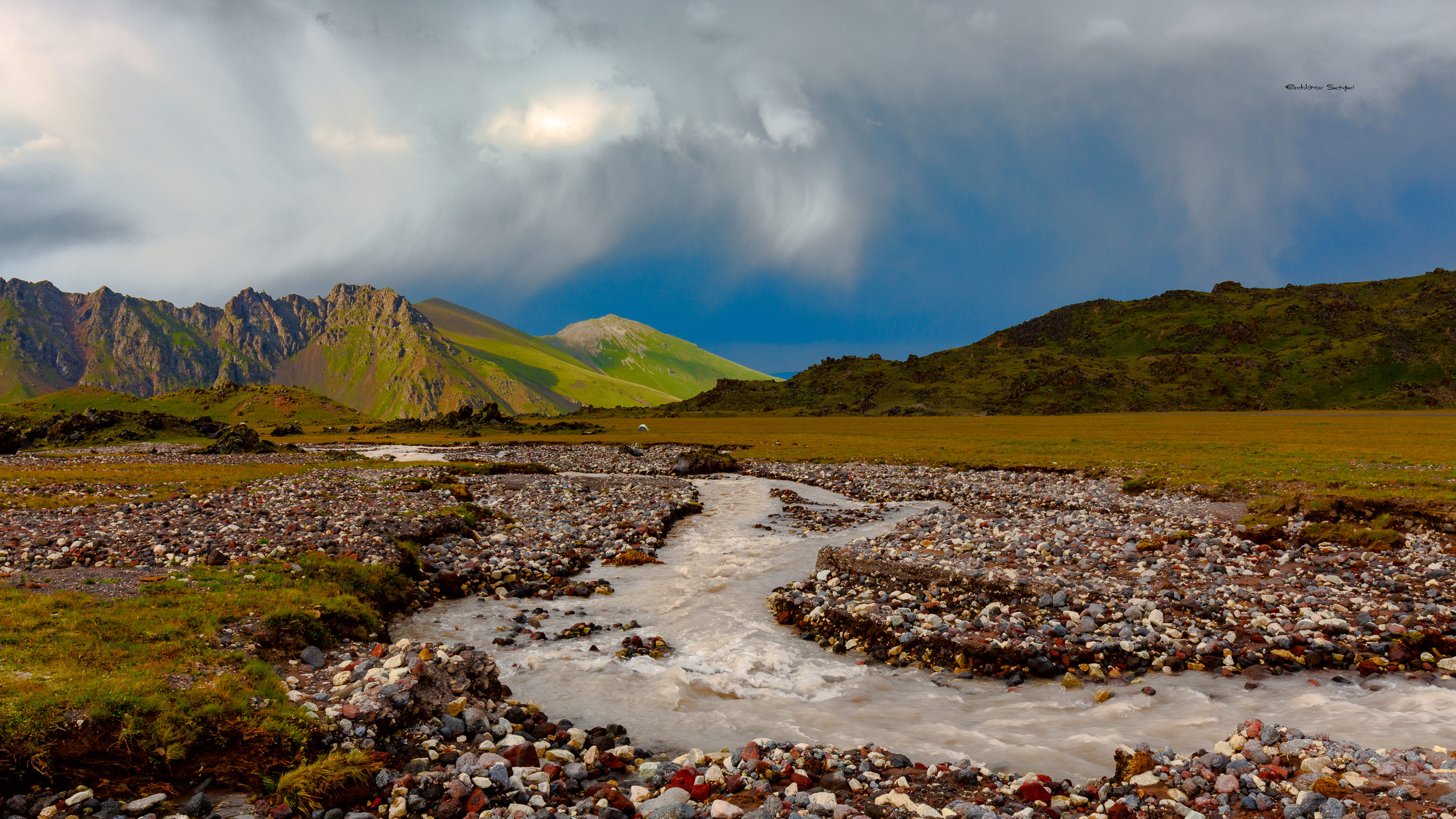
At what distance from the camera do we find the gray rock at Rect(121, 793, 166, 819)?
23.1 feet

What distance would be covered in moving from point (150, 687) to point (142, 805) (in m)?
2.22

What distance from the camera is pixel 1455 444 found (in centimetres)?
4538

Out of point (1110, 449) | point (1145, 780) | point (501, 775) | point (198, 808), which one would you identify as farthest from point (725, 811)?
point (1110, 449)

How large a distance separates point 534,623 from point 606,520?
12.7 m

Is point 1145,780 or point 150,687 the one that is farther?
point 150,687

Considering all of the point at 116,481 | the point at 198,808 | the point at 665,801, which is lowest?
the point at 665,801

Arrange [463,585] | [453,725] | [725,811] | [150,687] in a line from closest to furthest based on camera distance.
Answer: [725,811] → [150,687] → [453,725] → [463,585]

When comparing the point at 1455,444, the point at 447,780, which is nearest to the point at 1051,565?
the point at 447,780

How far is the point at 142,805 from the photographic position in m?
7.08

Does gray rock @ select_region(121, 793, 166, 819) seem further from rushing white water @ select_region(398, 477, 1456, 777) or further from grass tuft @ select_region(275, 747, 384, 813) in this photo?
rushing white water @ select_region(398, 477, 1456, 777)

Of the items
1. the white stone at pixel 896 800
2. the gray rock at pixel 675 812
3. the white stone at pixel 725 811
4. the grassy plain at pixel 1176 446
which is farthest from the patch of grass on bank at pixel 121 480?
the grassy plain at pixel 1176 446

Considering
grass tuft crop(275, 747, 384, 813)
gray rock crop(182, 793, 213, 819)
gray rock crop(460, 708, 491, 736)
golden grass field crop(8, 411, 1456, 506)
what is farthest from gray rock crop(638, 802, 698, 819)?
golden grass field crop(8, 411, 1456, 506)

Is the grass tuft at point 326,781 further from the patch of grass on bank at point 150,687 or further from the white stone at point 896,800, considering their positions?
the white stone at point 896,800

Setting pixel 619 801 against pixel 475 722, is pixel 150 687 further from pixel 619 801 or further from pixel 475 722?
pixel 619 801
